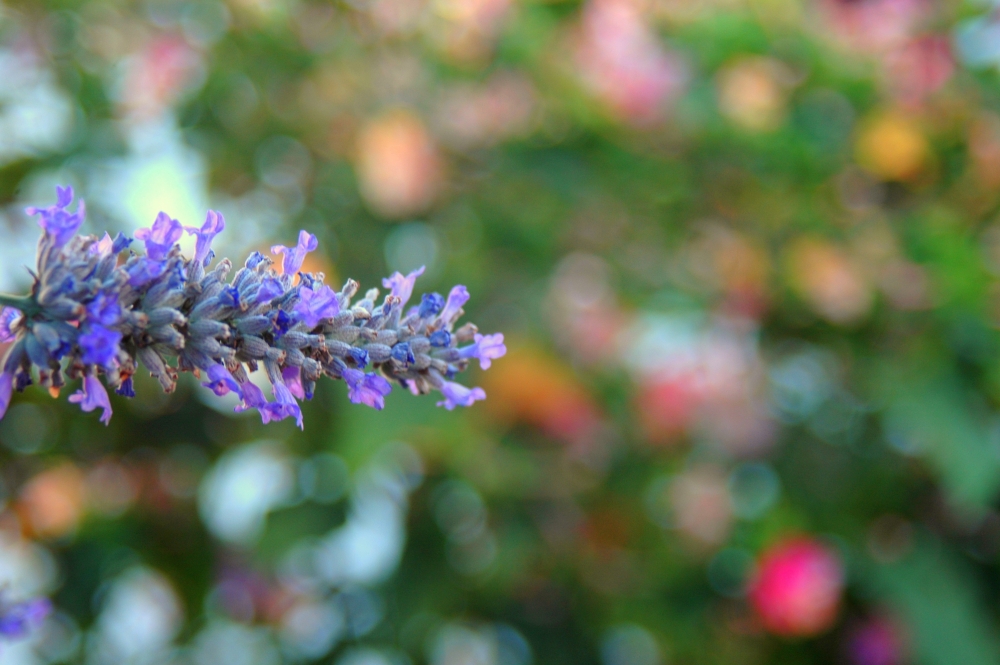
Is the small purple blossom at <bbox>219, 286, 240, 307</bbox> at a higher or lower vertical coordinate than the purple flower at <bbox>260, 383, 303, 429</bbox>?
higher

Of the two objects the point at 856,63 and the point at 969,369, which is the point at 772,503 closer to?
the point at 969,369

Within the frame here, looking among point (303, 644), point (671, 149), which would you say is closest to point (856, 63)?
point (671, 149)

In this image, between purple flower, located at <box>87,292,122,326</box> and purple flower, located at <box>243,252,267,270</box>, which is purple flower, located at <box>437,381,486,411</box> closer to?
purple flower, located at <box>243,252,267,270</box>

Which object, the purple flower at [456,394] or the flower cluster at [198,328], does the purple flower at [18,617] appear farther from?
the purple flower at [456,394]

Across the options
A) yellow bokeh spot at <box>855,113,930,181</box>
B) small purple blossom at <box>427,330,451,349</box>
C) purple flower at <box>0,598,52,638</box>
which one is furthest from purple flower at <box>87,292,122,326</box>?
yellow bokeh spot at <box>855,113,930,181</box>

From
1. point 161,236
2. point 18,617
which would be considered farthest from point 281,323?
point 18,617
